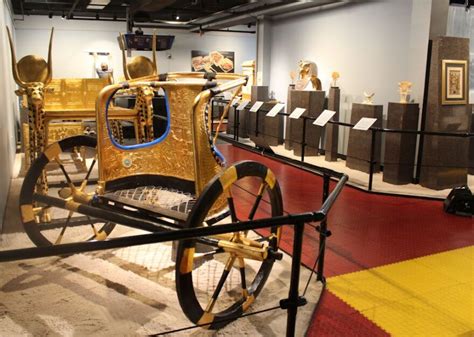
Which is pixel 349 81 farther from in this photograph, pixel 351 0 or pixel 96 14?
pixel 96 14

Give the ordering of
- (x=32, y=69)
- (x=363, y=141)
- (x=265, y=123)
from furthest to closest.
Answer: (x=265, y=123) < (x=363, y=141) < (x=32, y=69)

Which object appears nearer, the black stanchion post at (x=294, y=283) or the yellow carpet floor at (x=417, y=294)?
the black stanchion post at (x=294, y=283)

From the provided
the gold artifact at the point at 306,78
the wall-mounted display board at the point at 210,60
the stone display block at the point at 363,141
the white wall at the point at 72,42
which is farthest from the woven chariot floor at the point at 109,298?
the wall-mounted display board at the point at 210,60

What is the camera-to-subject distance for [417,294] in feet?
10.2

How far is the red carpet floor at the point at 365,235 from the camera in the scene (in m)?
2.77

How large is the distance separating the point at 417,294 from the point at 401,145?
3709mm

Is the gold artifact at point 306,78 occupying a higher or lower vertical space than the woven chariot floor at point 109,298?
higher

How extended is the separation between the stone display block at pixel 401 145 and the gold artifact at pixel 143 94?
3.35m

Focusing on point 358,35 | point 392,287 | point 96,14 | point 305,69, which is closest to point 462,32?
point 358,35

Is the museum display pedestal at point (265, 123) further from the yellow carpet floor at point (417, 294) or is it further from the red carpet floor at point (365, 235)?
the yellow carpet floor at point (417, 294)

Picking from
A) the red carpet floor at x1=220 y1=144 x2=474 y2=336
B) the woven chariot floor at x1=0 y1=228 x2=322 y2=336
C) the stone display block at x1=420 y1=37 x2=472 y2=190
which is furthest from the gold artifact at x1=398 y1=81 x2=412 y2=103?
the woven chariot floor at x1=0 y1=228 x2=322 y2=336

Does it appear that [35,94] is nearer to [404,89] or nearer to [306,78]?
[404,89]

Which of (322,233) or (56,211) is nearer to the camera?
(322,233)

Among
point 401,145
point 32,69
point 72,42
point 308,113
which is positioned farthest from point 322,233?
point 72,42
